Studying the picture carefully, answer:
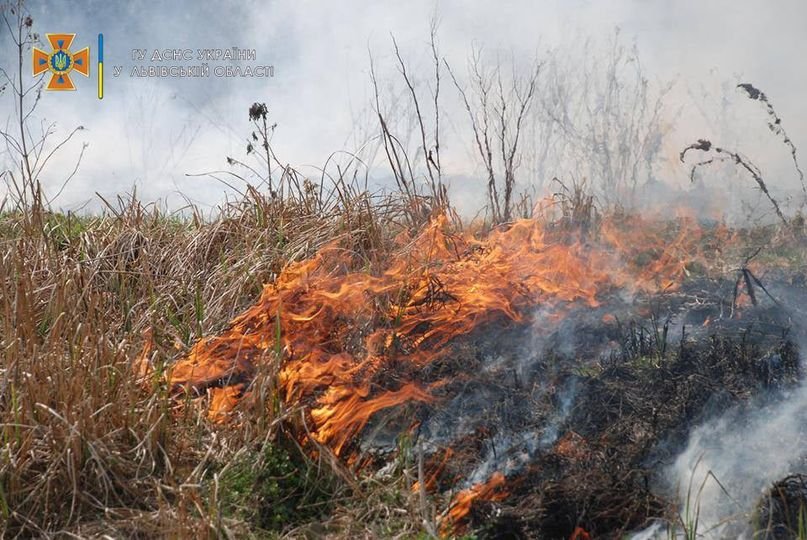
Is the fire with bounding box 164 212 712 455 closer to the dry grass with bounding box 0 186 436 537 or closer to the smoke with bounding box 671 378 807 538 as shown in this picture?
the dry grass with bounding box 0 186 436 537

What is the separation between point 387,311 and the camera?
166 inches

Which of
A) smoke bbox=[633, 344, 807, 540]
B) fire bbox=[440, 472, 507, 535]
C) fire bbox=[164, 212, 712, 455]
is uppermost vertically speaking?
fire bbox=[164, 212, 712, 455]

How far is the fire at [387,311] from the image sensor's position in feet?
12.3

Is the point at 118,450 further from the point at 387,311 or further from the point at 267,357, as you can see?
the point at 387,311

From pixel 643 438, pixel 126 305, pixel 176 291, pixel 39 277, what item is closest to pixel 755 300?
pixel 643 438

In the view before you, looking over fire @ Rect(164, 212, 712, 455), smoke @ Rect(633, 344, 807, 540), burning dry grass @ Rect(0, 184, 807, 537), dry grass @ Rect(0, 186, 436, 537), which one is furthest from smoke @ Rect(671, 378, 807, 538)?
dry grass @ Rect(0, 186, 436, 537)

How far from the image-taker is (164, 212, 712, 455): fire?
12.3 ft

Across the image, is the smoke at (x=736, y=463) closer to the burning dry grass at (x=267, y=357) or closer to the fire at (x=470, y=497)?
the burning dry grass at (x=267, y=357)

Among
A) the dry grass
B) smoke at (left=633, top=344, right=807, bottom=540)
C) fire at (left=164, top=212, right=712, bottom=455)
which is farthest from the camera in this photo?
fire at (left=164, top=212, right=712, bottom=455)

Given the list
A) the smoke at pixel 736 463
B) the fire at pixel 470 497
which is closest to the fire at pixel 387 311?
the fire at pixel 470 497

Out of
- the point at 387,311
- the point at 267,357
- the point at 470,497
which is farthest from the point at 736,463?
the point at 267,357

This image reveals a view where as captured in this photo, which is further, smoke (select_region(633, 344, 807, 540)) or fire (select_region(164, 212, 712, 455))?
fire (select_region(164, 212, 712, 455))

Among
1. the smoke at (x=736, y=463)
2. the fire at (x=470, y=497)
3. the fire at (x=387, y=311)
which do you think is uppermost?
the fire at (x=387, y=311)

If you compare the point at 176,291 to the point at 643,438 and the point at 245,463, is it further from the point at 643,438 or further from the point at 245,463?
the point at 643,438
